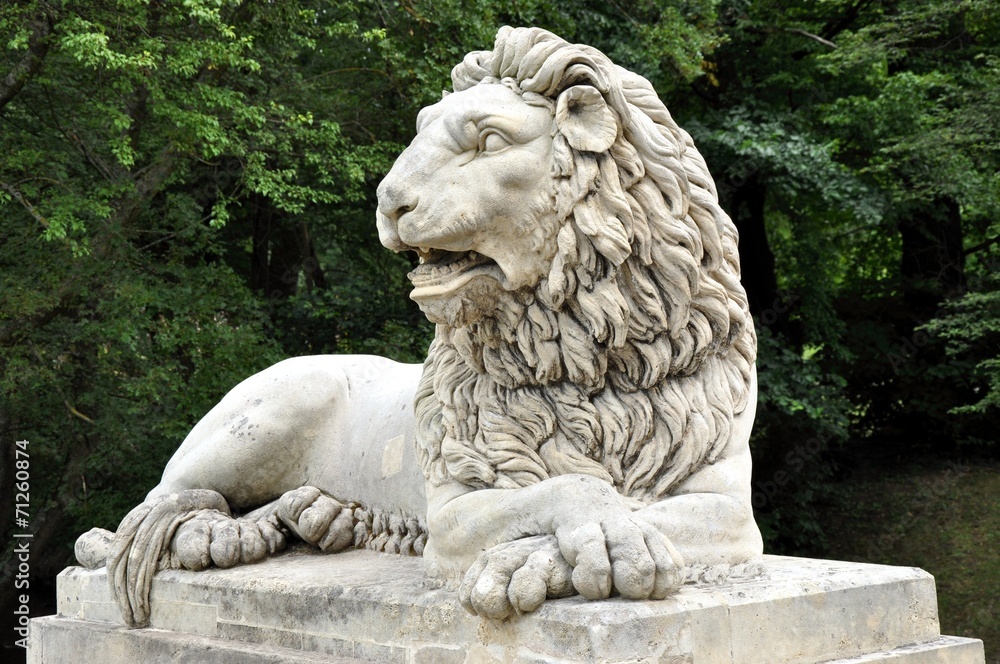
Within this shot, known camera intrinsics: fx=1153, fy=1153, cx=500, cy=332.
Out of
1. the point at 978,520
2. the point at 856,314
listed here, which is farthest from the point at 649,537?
the point at 856,314

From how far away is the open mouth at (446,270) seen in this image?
3.09m

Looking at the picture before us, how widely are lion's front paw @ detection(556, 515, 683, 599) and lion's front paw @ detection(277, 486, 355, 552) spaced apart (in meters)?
1.72

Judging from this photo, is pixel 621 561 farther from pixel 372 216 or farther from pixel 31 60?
pixel 372 216

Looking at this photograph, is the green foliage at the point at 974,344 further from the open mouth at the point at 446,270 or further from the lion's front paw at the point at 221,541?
the open mouth at the point at 446,270

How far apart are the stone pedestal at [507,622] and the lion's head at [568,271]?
1.37 ft

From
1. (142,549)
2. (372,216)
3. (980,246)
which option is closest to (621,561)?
(142,549)

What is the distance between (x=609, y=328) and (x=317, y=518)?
163cm

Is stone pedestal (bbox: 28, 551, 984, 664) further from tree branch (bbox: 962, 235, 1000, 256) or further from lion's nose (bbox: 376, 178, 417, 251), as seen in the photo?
tree branch (bbox: 962, 235, 1000, 256)

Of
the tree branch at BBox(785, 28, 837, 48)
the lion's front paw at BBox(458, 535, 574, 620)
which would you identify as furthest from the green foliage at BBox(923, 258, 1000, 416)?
the lion's front paw at BBox(458, 535, 574, 620)

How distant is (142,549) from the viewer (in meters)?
4.20

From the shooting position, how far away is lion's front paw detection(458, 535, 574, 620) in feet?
8.77

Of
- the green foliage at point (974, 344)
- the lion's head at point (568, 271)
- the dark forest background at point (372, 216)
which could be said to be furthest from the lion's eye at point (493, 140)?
the green foliage at point (974, 344)

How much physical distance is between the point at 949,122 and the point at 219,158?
22.9 ft

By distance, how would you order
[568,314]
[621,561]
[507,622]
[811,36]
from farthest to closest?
1. [811,36]
2. [568,314]
3. [507,622]
4. [621,561]
